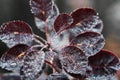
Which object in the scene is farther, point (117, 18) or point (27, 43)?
point (117, 18)

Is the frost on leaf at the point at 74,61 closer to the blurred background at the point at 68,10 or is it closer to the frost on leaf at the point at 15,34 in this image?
the frost on leaf at the point at 15,34

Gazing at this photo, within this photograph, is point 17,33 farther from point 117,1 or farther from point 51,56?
point 117,1

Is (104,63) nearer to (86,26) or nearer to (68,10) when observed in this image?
(86,26)

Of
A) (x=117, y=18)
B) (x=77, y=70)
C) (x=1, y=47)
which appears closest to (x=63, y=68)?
(x=77, y=70)

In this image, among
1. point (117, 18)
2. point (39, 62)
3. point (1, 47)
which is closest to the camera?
point (39, 62)

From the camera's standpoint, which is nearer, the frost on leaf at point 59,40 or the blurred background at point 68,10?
the frost on leaf at point 59,40

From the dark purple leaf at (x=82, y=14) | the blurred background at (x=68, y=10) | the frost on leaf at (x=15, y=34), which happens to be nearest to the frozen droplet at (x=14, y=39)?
the frost on leaf at (x=15, y=34)

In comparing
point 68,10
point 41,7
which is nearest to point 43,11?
point 41,7
